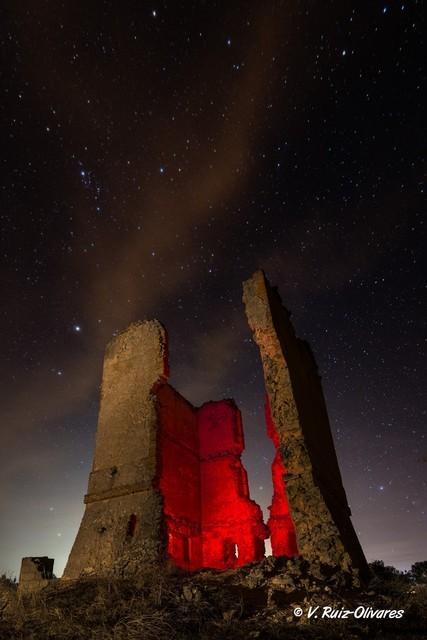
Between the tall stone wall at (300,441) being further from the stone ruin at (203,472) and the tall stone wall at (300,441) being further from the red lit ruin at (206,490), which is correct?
the red lit ruin at (206,490)

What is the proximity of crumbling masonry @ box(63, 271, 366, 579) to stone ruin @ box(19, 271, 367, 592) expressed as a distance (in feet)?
0.11

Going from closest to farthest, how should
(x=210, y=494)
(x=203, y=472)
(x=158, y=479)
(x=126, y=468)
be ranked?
(x=158, y=479), (x=126, y=468), (x=210, y=494), (x=203, y=472)

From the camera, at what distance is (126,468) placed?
12305mm

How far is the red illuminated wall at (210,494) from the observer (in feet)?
44.8

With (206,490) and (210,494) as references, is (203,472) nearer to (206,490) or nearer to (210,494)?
(206,490)

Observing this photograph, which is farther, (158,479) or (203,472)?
(203,472)

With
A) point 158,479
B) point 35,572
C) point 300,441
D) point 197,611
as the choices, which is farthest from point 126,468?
point 197,611

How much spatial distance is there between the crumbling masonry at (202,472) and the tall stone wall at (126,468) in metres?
0.03

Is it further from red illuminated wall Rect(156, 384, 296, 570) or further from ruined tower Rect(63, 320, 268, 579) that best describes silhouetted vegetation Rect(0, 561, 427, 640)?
red illuminated wall Rect(156, 384, 296, 570)

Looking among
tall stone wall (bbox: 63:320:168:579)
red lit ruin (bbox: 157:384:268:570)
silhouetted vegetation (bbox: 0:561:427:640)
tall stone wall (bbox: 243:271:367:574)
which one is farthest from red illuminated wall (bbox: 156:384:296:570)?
silhouetted vegetation (bbox: 0:561:427:640)

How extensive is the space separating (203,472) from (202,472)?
4 centimetres

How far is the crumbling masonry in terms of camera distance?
8.84 m

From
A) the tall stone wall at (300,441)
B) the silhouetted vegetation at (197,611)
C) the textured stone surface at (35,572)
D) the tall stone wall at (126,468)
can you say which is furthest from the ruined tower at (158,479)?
the silhouetted vegetation at (197,611)

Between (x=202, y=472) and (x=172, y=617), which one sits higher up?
(x=202, y=472)
